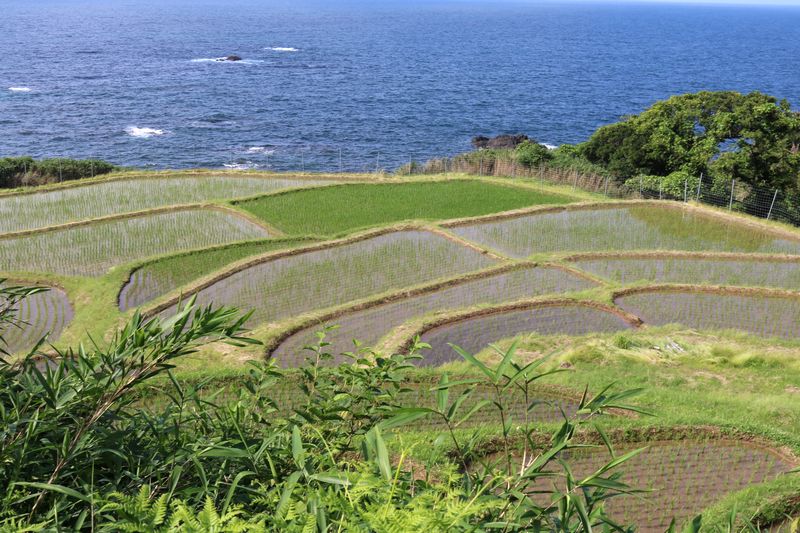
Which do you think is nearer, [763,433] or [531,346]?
[763,433]

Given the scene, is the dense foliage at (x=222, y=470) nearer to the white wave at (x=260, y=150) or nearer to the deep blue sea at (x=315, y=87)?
the deep blue sea at (x=315, y=87)

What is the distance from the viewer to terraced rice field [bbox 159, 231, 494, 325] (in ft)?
44.1

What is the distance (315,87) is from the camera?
54781mm

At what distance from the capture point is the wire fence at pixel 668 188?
20172 mm

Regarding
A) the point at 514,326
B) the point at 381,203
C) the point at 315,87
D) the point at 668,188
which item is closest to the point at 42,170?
the point at 381,203

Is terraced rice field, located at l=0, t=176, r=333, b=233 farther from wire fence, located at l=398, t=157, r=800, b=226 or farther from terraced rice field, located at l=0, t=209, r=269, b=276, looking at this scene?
wire fence, located at l=398, t=157, r=800, b=226

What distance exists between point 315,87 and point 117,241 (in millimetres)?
40666

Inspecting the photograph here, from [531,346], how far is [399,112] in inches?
1444

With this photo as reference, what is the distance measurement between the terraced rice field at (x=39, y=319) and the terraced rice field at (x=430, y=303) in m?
4.32

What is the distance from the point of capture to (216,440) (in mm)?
3070

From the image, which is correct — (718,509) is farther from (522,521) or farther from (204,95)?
(204,95)

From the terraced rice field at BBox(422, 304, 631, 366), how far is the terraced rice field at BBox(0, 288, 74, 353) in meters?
6.79

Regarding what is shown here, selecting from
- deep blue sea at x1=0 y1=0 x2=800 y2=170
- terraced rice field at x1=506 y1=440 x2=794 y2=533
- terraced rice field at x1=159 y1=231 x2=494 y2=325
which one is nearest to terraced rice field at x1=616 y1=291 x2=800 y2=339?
terraced rice field at x1=159 y1=231 x2=494 y2=325

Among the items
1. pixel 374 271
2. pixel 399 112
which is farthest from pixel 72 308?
pixel 399 112
